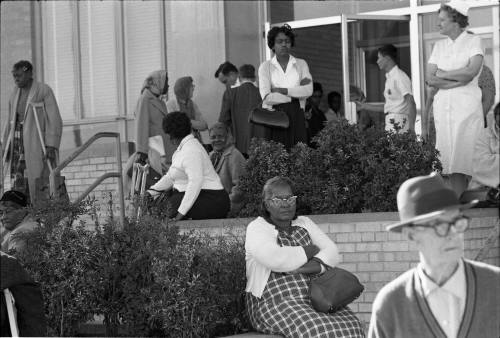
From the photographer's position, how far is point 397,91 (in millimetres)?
12898

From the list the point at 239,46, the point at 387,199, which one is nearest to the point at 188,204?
the point at 387,199

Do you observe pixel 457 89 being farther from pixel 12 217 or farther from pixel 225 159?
pixel 12 217

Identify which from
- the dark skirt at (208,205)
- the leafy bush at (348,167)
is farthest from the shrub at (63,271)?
the leafy bush at (348,167)

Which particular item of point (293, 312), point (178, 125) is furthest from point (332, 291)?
point (178, 125)

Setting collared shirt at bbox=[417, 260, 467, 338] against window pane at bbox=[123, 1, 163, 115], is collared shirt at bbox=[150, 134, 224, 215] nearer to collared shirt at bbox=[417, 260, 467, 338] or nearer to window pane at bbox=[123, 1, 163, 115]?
window pane at bbox=[123, 1, 163, 115]

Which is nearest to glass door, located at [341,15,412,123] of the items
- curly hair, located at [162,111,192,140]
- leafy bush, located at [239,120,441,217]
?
leafy bush, located at [239,120,441,217]

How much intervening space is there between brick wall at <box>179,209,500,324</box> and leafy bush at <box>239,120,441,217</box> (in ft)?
1.61

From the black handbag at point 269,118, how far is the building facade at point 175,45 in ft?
5.68

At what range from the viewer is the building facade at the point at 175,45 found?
14164 mm

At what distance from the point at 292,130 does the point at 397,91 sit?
5.48 feet

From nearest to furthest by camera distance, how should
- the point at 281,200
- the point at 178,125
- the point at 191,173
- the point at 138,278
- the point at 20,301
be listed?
1. the point at 20,301
2. the point at 281,200
3. the point at 138,278
4. the point at 191,173
5. the point at 178,125

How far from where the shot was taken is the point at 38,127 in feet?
42.3

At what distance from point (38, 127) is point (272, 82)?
2.73m

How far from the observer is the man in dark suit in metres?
12.5
